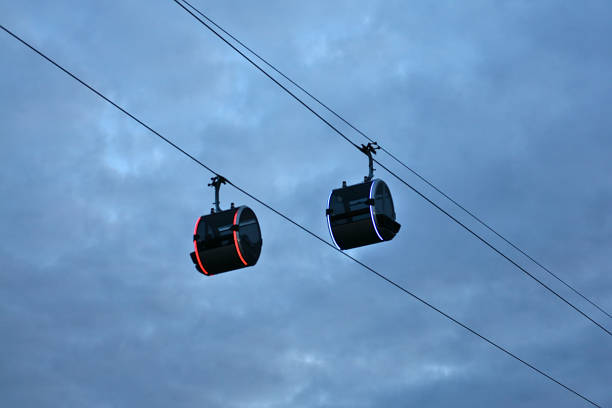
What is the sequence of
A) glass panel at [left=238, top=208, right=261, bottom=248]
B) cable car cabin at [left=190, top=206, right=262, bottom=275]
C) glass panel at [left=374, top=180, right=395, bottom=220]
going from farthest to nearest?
glass panel at [left=374, top=180, right=395, bottom=220] → glass panel at [left=238, top=208, right=261, bottom=248] → cable car cabin at [left=190, top=206, right=262, bottom=275]

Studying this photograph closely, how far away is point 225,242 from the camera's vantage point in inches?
725

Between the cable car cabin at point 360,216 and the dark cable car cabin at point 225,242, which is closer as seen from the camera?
the dark cable car cabin at point 225,242

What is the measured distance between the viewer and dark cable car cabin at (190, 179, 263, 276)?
18.4 m

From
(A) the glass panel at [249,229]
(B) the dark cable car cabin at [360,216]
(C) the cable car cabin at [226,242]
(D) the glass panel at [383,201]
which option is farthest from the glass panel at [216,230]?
(D) the glass panel at [383,201]

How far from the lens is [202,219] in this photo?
18.8 metres

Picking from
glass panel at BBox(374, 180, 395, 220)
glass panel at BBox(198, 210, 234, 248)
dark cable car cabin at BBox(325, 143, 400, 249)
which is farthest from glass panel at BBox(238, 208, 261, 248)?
glass panel at BBox(374, 180, 395, 220)

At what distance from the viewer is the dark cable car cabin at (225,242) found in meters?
18.4

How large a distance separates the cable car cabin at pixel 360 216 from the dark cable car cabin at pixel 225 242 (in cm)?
131

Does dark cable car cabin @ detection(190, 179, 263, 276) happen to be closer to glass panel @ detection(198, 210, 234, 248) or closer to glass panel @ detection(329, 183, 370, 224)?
glass panel @ detection(198, 210, 234, 248)

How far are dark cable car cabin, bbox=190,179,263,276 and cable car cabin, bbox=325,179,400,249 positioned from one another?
1311 millimetres

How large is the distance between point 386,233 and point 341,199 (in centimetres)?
90

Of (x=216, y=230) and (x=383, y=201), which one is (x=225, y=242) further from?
(x=383, y=201)

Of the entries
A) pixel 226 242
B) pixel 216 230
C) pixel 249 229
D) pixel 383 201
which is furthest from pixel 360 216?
pixel 216 230

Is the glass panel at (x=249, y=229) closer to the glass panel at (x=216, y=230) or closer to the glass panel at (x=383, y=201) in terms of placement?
the glass panel at (x=216, y=230)
